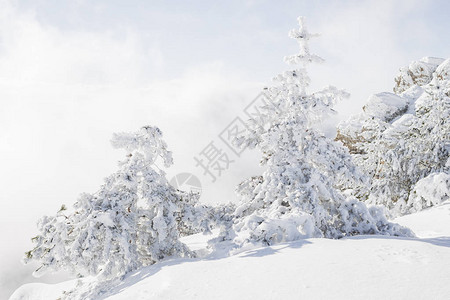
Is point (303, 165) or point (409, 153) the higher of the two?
point (303, 165)

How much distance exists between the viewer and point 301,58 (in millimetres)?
9352

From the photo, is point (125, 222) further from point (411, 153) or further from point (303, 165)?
point (411, 153)

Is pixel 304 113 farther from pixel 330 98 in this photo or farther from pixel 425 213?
pixel 425 213

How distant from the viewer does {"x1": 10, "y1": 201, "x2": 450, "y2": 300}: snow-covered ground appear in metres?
4.48

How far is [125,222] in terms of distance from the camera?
25.3ft

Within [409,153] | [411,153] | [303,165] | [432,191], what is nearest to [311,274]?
[303,165]

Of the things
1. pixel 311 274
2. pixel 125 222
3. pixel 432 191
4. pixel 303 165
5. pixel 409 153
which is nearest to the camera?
pixel 311 274

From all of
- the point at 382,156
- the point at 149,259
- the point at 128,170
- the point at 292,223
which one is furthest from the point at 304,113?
the point at 382,156

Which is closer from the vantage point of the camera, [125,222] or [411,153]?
[125,222]

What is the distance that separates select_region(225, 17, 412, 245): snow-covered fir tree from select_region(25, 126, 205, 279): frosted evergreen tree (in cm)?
184

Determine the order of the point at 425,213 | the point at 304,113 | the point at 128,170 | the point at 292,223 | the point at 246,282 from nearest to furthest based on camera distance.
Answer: the point at 246,282, the point at 292,223, the point at 128,170, the point at 304,113, the point at 425,213

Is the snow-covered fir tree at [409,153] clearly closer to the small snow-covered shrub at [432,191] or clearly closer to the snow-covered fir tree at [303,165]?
the small snow-covered shrub at [432,191]

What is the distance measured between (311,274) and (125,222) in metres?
4.71

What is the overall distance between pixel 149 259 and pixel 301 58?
7.36m
